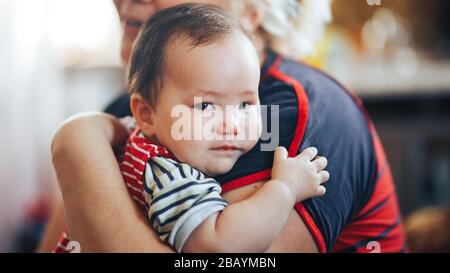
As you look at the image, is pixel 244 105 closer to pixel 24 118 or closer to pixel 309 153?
pixel 309 153

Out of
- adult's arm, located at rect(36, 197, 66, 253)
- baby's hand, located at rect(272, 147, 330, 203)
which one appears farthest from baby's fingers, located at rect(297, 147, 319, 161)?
adult's arm, located at rect(36, 197, 66, 253)

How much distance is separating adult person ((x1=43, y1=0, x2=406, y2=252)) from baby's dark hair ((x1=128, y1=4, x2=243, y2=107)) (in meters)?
0.04

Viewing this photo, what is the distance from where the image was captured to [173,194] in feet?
1.76

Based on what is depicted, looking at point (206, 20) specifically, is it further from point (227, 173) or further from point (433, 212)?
point (433, 212)

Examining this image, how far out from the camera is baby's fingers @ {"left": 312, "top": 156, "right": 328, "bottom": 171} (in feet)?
1.97

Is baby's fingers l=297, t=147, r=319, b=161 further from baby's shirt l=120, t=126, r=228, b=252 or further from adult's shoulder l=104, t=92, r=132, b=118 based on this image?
adult's shoulder l=104, t=92, r=132, b=118

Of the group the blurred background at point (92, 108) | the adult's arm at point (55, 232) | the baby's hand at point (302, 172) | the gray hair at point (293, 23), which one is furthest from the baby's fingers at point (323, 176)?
the blurred background at point (92, 108)

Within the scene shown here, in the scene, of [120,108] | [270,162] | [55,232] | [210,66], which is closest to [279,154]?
[270,162]

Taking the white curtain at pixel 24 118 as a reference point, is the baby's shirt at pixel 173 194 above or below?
above

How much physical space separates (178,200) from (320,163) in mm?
162

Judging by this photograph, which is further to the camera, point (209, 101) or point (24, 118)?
point (24, 118)

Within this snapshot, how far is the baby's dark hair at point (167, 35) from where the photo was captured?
1.83 ft

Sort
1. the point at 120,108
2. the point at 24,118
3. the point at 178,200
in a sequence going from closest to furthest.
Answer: the point at 178,200 → the point at 120,108 → the point at 24,118

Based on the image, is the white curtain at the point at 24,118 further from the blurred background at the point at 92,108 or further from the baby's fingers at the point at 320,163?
the baby's fingers at the point at 320,163
